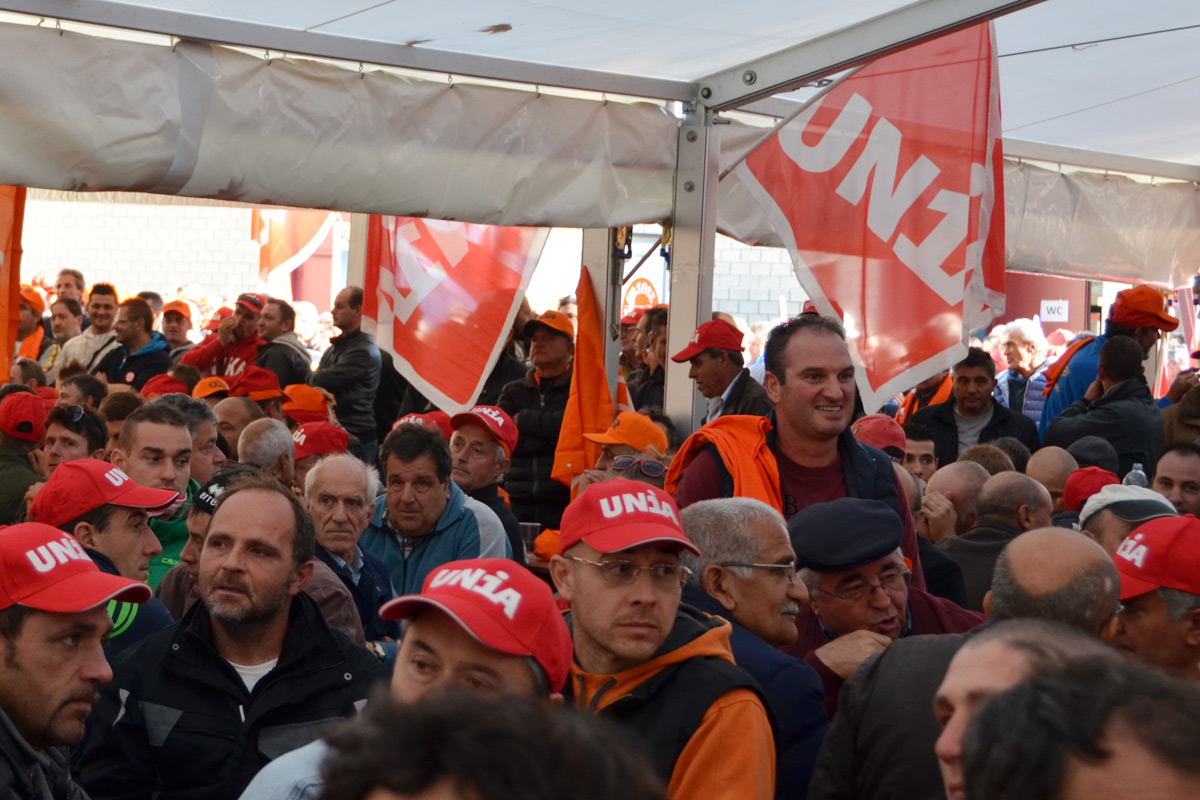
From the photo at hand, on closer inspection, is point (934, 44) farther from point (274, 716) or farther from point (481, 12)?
point (274, 716)

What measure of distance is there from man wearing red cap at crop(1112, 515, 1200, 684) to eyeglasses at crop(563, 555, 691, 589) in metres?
1.07

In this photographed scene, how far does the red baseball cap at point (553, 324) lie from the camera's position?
22.2 ft

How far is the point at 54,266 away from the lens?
2377 cm

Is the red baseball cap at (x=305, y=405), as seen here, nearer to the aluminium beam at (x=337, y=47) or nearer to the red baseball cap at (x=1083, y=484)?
the aluminium beam at (x=337, y=47)

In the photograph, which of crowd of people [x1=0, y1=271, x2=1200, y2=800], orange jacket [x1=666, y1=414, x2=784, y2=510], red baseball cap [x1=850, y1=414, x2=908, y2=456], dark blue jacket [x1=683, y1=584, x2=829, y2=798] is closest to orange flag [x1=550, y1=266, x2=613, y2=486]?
crowd of people [x1=0, y1=271, x2=1200, y2=800]

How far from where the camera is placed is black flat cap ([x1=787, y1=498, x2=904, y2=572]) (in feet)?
9.60

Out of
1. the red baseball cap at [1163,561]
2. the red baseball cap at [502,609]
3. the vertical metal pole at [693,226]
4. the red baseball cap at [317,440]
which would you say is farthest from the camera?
the vertical metal pole at [693,226]

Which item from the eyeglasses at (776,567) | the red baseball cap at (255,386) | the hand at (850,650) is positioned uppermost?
the red baseball cap at (255,386)

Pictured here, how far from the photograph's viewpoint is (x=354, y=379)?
7.78m

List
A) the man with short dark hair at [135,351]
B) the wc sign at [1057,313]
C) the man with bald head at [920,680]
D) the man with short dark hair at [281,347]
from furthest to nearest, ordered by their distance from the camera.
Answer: the wc sign at [1057,313]
the man with short dark hair at [135,351]
the man with short dark hair at [281,347]
the man with bald head at [920,680]

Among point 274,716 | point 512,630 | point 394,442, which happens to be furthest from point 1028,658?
point 394,442

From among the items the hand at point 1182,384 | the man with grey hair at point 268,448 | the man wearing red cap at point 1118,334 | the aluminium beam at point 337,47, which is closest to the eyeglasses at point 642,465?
the man with grey hair at point 268,448

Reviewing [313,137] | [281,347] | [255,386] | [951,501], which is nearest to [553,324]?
[255,386]

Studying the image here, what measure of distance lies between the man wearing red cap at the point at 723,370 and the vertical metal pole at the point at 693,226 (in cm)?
13
